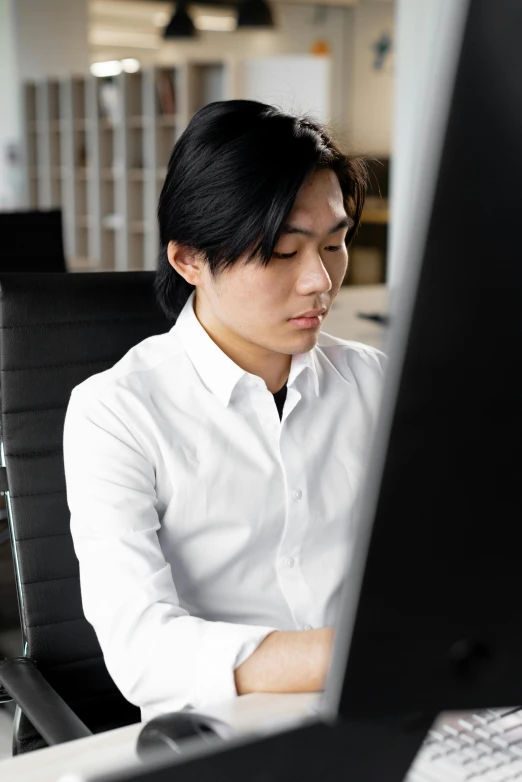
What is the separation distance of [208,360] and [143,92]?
696 centimetres

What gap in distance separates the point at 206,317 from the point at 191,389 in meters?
0.11

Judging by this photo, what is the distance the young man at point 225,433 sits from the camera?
1.04 m

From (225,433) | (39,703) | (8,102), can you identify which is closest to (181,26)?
(8,102)

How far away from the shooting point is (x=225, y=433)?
1208mm

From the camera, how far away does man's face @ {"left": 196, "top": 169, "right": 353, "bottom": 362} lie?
111 cm

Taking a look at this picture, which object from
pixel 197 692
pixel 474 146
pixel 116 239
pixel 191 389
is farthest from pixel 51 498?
pixel 116 239

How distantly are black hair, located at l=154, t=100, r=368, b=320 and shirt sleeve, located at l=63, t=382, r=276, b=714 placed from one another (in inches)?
9.7

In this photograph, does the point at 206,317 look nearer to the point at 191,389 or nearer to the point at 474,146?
the point at 191,389

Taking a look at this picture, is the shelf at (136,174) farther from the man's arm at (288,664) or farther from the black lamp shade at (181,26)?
the man's arm at (288,664)

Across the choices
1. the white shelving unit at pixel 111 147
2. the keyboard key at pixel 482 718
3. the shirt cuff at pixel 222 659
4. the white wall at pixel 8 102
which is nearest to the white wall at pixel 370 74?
the white shelving unit at pixel 111 147

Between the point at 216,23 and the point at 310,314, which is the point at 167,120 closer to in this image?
the point at 216,23

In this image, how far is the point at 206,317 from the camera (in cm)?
127

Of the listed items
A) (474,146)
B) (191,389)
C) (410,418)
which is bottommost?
(191,389)

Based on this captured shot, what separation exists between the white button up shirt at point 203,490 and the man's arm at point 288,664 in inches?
4.3
